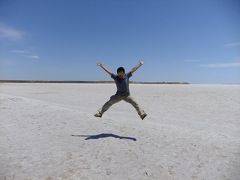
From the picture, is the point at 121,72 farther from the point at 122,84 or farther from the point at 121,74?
the point at 122,84

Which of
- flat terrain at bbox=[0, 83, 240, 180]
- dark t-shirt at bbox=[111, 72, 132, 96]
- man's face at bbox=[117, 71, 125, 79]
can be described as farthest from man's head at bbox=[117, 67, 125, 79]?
flat terrain at bbox=[0, 83, 240, 180]

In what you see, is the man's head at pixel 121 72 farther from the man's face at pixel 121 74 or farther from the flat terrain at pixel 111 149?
the flat terrain at pixel 111 149

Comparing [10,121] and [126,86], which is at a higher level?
[126,86]

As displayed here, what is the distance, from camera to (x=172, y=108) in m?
16.1

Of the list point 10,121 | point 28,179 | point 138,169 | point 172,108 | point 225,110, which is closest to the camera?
point 28,179

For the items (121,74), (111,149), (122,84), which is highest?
(121,74)

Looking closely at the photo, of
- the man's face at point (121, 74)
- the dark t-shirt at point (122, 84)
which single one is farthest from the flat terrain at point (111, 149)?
the man's face at point (121, 74)

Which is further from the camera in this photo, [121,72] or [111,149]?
[121,72]

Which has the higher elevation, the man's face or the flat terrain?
the man's face

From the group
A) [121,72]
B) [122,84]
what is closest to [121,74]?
[121,72]

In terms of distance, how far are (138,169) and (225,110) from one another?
10633 mm

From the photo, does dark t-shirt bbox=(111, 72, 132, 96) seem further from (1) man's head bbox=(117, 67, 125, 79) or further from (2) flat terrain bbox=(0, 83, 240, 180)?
(2) flat terrain bbox=(0, 83, 240, 180)

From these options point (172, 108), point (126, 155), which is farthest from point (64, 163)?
point (172, 108)

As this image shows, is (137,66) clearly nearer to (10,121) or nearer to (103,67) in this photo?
(103,67)
